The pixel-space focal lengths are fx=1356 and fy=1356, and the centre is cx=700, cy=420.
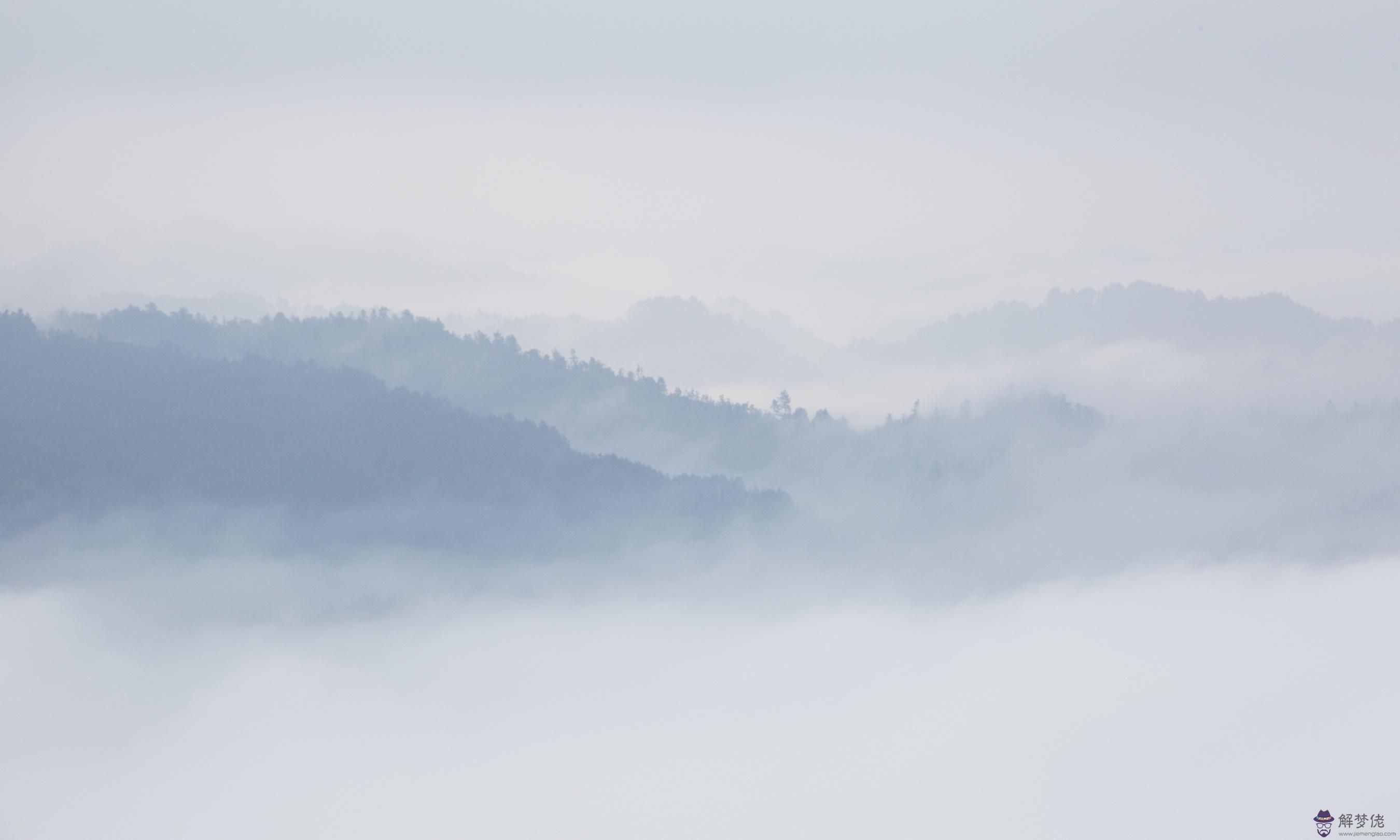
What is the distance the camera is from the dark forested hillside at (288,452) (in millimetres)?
83125

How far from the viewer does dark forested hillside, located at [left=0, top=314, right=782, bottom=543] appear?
8312 cm

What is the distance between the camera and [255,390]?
286ft

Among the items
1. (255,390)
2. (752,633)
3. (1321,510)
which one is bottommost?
(752,633)

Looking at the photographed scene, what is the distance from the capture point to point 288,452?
9075 cm

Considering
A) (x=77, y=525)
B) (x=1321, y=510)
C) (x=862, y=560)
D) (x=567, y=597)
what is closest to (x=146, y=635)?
(x=77, y=525)

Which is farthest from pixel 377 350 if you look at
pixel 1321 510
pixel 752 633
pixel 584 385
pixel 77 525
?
pixel 1321 510

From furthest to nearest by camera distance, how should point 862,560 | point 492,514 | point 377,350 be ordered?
point 862,560 < point 492,514 < point 377,350

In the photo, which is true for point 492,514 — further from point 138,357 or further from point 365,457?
point 138,357

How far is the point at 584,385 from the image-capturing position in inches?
3794

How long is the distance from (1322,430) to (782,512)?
133 feet

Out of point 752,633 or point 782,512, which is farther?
point 752,633

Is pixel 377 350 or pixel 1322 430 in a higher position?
pixel 377 350

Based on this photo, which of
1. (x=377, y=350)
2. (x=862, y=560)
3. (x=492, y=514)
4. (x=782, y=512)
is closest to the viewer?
A: (x=377, y=350)

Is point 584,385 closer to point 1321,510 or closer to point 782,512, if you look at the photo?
point 782,512
